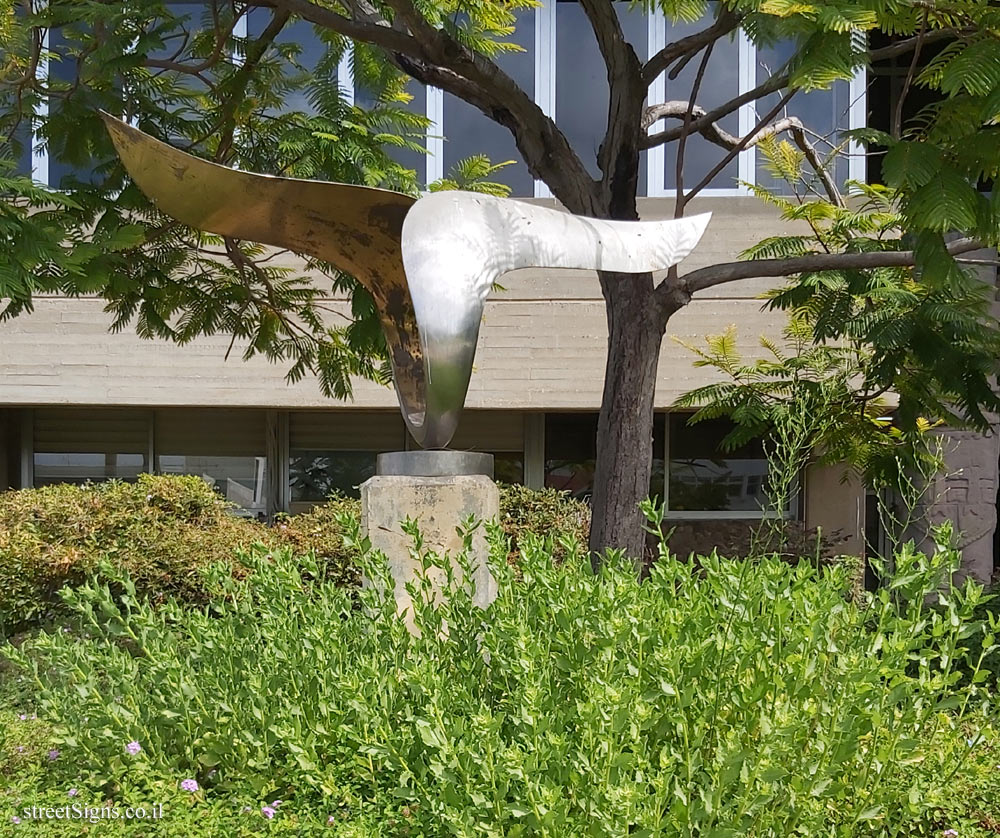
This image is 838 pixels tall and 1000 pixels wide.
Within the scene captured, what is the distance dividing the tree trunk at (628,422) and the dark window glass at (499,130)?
5.02 metres

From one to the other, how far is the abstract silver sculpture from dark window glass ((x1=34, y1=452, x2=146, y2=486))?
28.8 ft

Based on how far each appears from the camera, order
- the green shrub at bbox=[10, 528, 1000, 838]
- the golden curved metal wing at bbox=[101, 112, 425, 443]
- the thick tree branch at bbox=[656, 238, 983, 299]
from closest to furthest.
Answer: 1. the green shrub at bbox=[10, 528, 1000, 838]
2. the golden curved metal wing at bbox=[101, 112, 425, 443]
3. the thick tree branch at bbox=[656, 238, 983, 299]

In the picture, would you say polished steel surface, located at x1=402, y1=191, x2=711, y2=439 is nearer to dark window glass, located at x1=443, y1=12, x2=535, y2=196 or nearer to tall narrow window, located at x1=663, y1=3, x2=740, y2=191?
tall narrow window, located at x1=663, y1=3, x2=740, y2=191

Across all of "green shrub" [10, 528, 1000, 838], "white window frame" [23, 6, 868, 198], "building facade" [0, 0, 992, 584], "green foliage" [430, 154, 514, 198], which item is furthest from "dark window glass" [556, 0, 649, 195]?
"green shrub" [10, 528, 1000, 838]

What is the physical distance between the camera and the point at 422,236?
14.3 ft

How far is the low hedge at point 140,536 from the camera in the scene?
8.38 metres

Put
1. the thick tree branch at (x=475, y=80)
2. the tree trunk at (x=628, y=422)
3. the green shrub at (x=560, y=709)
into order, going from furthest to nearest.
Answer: the tree trunk at (x=628, y=422) < the thick tree branch at (x=475, y=80) < the green shrub at (x=560, y=709)

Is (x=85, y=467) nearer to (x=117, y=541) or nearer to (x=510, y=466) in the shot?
(x=117, y=541)

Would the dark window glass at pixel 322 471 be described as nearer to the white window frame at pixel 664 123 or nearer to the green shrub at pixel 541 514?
the green shrub at pixel 541 514

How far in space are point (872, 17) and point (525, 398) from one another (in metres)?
7.68

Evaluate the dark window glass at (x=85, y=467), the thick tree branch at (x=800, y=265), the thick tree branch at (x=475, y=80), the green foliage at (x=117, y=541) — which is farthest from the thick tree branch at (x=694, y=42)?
the dark window glass at (x=85, y=467)

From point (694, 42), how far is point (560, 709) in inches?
192

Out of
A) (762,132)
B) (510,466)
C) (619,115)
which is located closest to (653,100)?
(762,132)

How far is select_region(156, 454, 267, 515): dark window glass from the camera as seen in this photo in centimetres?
1320
